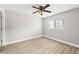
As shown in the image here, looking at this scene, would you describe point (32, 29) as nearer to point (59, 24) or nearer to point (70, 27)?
point (59, 24)

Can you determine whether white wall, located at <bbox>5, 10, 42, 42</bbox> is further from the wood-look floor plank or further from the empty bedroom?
the wood-look floor plank

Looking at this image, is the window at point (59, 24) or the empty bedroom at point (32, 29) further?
the window at point (59, 24)

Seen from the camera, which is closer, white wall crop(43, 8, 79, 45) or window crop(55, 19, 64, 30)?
white wall crop(43, 8, 79, 45)

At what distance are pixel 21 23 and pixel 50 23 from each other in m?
2.50

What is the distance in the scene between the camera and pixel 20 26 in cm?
494

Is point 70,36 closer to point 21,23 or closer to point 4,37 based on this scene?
point 21,23

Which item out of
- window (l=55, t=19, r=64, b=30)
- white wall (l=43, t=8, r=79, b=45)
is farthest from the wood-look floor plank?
window (l=55, t=19, r=64, b=30)

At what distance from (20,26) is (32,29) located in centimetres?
139

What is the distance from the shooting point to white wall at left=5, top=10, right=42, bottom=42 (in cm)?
416

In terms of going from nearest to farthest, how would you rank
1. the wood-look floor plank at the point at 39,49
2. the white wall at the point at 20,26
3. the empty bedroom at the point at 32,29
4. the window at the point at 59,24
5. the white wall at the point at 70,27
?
the wood-look floor plank at the point at 39,49
the empty bedroom at the point at 32,29
the white wall at the point at 70,27
the white wall at the point at 20,26
the window at the point at 59,24

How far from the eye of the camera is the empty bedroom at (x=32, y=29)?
320cm

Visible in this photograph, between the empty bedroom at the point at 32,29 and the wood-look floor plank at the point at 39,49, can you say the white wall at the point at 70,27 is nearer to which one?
the empty bedroom at the point at 32,29

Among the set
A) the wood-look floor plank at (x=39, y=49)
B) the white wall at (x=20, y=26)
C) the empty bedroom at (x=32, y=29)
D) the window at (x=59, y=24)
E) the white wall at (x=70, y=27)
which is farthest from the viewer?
the window at (x=59, y=24)

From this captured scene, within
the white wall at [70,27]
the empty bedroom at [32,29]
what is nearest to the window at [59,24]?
the empty bedroom at [32,29]
